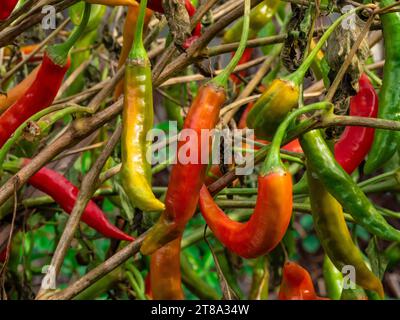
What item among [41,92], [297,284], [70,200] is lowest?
[297,284]

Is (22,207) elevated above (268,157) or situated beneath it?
elevated above

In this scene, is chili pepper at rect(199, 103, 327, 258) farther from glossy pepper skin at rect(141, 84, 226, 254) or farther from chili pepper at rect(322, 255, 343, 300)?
chili pepper at rect(322, 255, 343, 300)

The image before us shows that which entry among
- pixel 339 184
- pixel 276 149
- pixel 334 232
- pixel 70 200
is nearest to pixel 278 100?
pixel 276 149

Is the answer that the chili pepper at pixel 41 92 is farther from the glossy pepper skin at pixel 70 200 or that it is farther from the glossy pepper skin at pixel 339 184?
the glossy pepper skin at pixel 339 184

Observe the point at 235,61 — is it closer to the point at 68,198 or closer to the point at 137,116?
the point at 137,116
